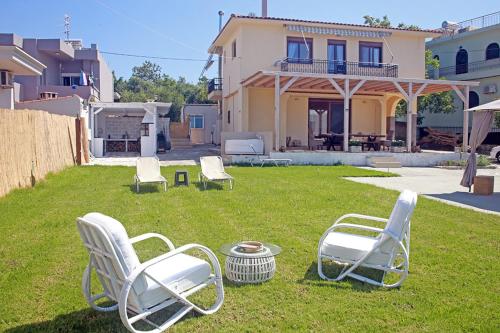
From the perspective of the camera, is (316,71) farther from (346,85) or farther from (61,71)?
(61,71)

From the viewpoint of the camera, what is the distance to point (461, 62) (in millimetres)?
32438

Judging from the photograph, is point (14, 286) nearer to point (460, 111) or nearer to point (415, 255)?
point (415, 255)

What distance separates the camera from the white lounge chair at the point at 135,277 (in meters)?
3.48

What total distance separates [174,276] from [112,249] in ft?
2.14

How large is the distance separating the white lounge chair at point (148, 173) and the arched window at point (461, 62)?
27.1 meters

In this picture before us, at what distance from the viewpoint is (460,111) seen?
3200 cm

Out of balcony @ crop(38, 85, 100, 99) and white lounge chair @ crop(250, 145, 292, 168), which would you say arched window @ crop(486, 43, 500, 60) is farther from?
balcony @ crop(38, 85, 100, 99)

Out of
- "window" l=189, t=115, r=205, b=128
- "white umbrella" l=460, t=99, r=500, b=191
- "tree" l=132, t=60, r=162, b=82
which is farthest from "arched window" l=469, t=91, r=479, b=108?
"tree" l=132, t=60, r=162, b=82

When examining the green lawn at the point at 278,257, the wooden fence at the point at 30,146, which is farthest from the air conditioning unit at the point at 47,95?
the green lawn at the point at 278,257

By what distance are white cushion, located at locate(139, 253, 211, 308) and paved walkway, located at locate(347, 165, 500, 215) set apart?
6738 millimetres

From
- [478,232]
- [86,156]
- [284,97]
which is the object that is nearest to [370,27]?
[284,97]

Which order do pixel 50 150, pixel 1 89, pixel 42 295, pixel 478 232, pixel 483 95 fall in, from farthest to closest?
pixel 483 95 < pixel 1 89 < pixel 50 150 < pixel 478 232 < pixel 42 295

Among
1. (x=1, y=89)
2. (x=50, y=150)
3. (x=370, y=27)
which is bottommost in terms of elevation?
(x=50, y=150)

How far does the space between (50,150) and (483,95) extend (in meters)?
26.7
